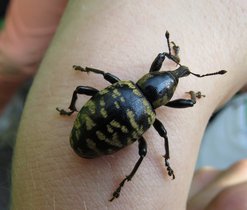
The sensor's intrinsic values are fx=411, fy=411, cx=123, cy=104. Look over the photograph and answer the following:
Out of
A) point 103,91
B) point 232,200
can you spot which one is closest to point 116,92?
point 103,91

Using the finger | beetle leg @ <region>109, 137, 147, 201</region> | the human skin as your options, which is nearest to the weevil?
beetle leg @ <region>109, 137, 147, 201</region>

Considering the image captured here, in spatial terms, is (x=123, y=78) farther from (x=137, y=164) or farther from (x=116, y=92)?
(x=137, y=164)

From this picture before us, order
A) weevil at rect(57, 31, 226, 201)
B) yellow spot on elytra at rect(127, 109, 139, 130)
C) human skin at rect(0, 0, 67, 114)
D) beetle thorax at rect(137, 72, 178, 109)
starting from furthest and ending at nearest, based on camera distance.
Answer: human skin at rect(0, 0, 67, 114) → beetle thorax at rect(137, 72, 178, 109) → yellow spot on elytra at rect(127, 109, 139, 130) → weevil at rect(57, 31, 226, 201)

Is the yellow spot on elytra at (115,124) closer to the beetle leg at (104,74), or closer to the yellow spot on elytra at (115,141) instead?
the yellow spot on elytra at (115,141)

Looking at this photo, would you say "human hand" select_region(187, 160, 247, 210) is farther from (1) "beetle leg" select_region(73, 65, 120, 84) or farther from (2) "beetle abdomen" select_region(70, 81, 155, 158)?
(1) "beetle leg" select_region(73, 65, 120, 84)

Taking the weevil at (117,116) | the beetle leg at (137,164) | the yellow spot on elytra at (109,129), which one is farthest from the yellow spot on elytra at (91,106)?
the beetle leg at (137,164)

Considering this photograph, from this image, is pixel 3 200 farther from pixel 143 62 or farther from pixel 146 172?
pixel 143 62
